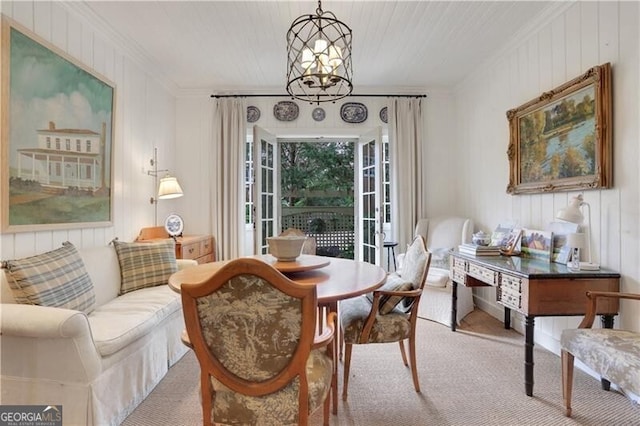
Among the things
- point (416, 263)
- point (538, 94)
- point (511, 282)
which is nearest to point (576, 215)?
point (511, 282)

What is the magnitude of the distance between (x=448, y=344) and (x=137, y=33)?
390 cm

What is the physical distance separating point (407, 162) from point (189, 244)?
9.35 ft

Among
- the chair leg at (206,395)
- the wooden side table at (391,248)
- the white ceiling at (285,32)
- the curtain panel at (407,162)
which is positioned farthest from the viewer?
the curtain panel at (407,162)

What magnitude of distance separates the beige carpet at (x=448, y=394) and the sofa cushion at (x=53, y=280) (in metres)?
0.77

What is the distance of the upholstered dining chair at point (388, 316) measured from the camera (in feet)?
6.49

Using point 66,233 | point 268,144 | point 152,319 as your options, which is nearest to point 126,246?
point 66,233

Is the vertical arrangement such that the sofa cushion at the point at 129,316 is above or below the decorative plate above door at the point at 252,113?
below

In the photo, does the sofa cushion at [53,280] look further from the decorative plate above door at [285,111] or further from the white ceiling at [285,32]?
the decorative plate above door at [285,111]

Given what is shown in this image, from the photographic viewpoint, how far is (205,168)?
4430 millimetres

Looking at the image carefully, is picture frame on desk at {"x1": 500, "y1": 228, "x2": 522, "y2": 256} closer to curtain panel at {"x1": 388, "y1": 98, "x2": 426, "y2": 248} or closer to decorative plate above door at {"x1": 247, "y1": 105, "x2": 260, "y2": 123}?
curtain panel at {"x1": 388, "y1": 98, "x2": 426, "y2": 248}

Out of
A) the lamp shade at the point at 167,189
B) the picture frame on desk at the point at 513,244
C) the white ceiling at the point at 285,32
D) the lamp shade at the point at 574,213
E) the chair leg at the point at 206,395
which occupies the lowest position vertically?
the chair leg at the point at 206,395

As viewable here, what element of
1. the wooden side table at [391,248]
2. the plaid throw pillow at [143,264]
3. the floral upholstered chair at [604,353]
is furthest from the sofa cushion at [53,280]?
the wooden side table at [391,248]

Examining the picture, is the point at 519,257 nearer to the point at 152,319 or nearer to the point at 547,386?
the point at 547,386

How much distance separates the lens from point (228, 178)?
169 inches
